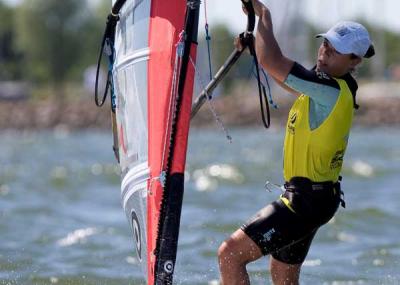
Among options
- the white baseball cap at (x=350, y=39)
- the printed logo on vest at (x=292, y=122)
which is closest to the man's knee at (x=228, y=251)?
the printed logo on vest at (x=292, y=122)

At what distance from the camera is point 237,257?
15.6ft

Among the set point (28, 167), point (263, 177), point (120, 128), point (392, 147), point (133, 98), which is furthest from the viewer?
point (392, 147)

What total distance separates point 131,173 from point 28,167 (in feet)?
53.6

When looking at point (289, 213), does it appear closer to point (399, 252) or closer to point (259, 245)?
point (259, 245)

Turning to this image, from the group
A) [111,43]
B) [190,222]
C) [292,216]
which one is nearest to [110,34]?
[111,43]

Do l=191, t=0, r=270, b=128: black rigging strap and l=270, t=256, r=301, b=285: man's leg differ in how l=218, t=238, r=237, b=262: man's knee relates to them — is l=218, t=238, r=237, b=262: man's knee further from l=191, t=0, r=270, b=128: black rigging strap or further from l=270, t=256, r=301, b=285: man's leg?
l=191, t=0, r=270, b=128: black rigging strap

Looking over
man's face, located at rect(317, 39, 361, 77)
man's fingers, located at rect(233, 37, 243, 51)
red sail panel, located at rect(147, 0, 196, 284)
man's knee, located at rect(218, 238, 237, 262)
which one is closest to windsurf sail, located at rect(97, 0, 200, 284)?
red sail panel, located at rect(147, 0, 196, 284)

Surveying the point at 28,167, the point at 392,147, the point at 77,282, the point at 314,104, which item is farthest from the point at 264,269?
the point at 392,147

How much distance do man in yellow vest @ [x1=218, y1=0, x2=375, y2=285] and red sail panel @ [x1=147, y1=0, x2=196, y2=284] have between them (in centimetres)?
37

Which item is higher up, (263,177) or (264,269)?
(263,177)

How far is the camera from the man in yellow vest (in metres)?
4.66

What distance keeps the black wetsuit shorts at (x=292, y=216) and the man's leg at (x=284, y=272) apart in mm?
276

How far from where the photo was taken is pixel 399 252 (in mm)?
9109

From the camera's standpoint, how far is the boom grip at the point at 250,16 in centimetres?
484
